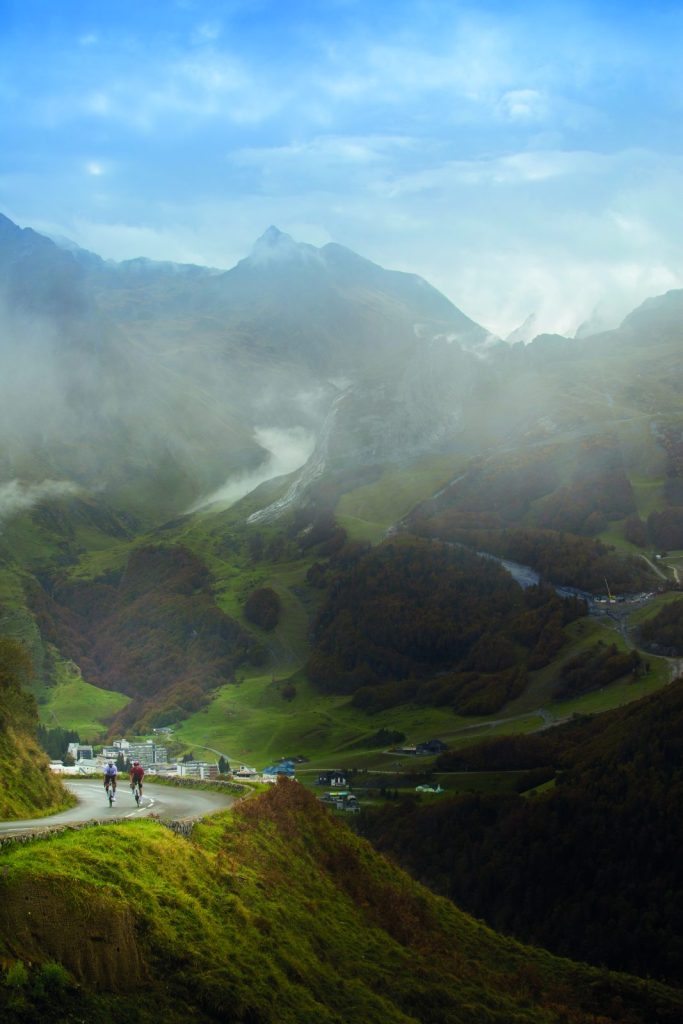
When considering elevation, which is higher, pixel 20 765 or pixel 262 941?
pixel 20 765

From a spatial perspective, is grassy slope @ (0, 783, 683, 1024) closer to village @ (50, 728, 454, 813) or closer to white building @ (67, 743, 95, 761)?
village @ (50, 728, 454, 813)

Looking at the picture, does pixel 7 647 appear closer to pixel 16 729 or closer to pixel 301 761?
pixel 16 729

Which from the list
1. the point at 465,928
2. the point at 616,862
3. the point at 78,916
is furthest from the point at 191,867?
the point at 616,862

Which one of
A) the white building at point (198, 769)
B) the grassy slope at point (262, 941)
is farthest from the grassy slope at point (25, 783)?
the white building at point (198, 769)

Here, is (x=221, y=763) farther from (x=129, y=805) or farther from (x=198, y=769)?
(x=129, y=805)

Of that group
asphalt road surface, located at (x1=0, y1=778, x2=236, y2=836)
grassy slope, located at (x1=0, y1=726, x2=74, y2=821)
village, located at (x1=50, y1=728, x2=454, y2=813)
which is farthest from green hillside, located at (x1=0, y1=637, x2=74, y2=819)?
village, located at (x1=50, y1=728, x2=454, y2=813)

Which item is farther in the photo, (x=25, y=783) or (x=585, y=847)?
(x=585, y=847)

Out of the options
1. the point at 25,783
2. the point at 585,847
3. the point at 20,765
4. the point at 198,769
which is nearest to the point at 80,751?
the point at 198,769

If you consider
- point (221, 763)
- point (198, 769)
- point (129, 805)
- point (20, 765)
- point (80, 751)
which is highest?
point (20, 765)
